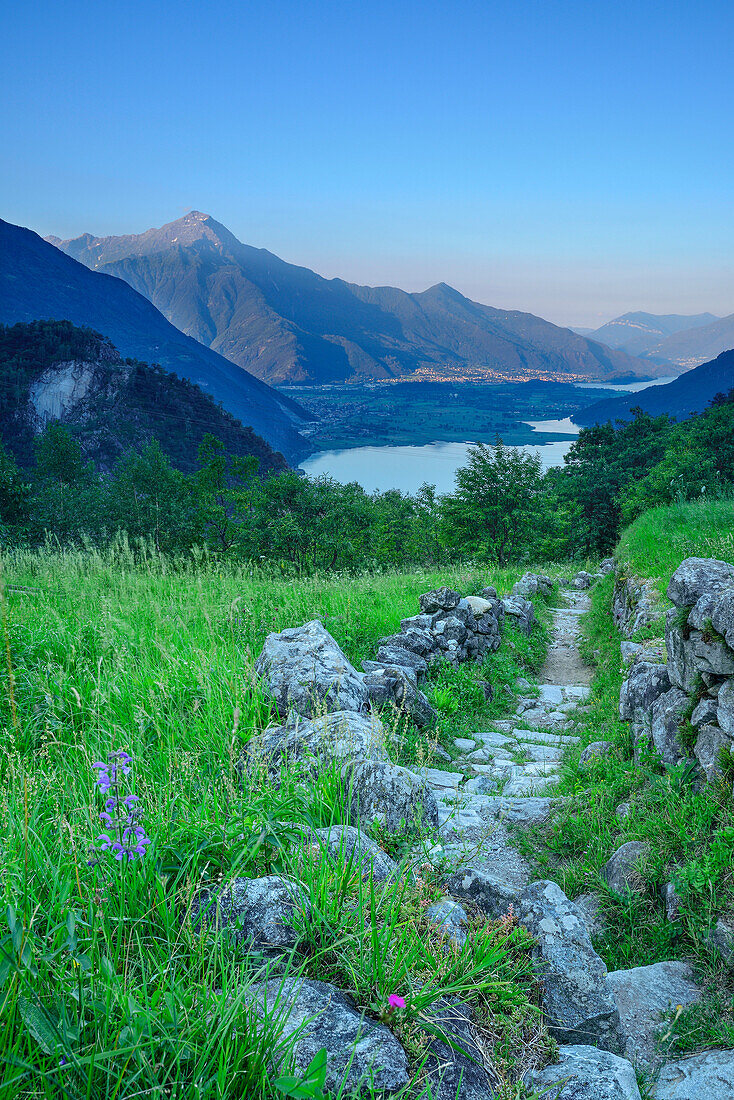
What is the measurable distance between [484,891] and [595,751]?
9.63ft

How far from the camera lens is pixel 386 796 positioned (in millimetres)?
3564

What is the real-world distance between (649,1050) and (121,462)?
61.1 m

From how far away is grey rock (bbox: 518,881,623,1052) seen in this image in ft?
7.31

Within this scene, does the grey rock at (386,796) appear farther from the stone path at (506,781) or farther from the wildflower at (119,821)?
the wildflower at (119,821)

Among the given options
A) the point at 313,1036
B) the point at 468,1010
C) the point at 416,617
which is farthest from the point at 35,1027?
the point at 416,617

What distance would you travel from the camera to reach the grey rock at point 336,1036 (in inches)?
66.9

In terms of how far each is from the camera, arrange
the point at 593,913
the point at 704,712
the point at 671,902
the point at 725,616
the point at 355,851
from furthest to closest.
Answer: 1. the point at 704,712
2. the point at 725,616
3. the point at 593,913
4. the point at 671,902
5. the point at 355,851

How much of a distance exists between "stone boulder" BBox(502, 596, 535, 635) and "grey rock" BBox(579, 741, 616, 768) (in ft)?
17.1

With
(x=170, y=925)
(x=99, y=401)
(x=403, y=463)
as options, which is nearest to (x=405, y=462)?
(x=403, y=463)

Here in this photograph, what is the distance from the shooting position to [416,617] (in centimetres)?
834

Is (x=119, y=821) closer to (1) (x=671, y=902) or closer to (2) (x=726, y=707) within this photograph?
(1) (x=671, y=902)

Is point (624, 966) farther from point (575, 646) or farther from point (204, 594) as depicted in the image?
point (575, 646)

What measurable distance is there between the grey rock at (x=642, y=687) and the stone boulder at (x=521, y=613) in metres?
4.88

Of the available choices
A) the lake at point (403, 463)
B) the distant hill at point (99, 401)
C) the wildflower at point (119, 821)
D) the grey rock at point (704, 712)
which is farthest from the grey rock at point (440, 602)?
the lake at point (403, 463)
